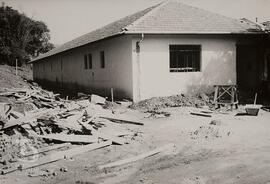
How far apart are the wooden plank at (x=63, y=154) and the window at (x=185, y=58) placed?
8563 millimetres

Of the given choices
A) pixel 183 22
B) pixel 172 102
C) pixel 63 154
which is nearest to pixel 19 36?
pixel 183 22

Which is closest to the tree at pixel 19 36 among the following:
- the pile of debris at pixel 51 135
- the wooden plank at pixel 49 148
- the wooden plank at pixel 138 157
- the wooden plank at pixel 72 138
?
the pile of debris at pixel 51 135

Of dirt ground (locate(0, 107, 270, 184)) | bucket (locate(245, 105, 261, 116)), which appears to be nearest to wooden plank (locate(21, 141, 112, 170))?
dirt ground (locate(0, 107, 270, 184))

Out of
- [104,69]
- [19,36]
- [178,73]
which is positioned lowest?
[178,73]

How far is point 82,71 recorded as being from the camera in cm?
2344

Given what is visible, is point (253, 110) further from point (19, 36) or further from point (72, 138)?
point (19, 36)

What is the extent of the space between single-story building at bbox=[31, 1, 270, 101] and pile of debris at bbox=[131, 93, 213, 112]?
1.87 feet

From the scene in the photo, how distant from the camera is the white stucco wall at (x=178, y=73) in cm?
1566

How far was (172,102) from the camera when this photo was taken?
15.2m

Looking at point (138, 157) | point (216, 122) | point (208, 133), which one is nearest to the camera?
point (138, 157)

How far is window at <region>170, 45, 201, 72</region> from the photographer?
1631cm

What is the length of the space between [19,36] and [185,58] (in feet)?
130

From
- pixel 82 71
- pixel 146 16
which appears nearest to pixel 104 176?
pixel 146 16

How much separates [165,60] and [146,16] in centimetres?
249
